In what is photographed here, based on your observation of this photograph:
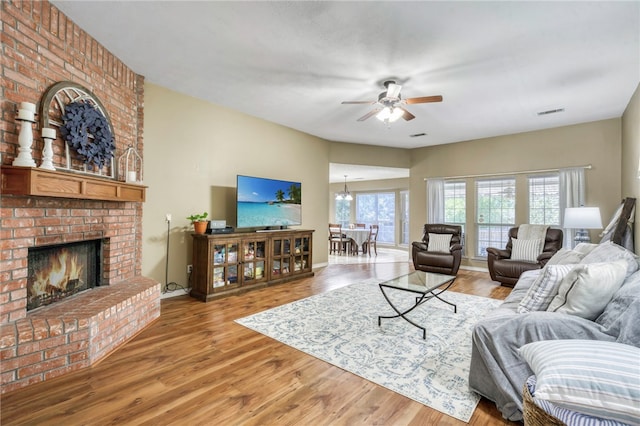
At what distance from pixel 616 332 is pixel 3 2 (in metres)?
4.29

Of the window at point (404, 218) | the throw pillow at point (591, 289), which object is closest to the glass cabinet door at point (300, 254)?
the throw pillow at point (591, 289)

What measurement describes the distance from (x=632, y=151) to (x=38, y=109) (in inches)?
258

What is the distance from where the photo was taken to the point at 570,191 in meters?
5.21

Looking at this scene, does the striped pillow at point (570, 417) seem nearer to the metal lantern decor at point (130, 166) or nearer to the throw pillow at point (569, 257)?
the throw pillow at point (569, 257)

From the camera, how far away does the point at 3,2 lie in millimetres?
2035

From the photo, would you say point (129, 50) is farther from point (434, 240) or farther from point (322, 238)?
point (434, 240)

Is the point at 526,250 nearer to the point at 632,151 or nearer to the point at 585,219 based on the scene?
the point at 585,219

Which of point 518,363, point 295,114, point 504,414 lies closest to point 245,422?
point 504,414

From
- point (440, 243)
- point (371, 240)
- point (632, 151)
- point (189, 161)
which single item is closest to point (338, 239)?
point (371, 240)

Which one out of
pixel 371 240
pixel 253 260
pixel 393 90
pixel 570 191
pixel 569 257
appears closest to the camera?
pixel 569 257

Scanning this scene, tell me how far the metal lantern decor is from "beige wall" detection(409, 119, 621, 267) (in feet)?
19.1

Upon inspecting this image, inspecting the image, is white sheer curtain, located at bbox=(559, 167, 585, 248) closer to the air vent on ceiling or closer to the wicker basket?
the air vent on ceiling

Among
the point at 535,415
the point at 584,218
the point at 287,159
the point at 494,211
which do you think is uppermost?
the point at 287,159

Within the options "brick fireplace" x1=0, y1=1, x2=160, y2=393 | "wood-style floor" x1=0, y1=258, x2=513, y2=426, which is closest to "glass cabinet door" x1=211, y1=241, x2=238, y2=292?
"brick fireplace" x1=0, y1=1, x2=160, y2=393
